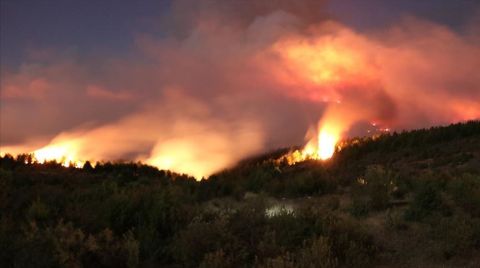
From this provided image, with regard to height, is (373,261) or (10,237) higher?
(10,237)

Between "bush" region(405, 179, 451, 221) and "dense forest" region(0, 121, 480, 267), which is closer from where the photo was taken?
"dense forest" region(0, 121, 480, 267)

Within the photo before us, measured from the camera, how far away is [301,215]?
41.5 feet

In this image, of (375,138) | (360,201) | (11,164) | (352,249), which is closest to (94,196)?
(360,201)

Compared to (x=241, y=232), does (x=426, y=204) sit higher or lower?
higher

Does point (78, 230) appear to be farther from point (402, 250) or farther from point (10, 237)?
point (402, 250)

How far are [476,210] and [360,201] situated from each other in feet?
12.8

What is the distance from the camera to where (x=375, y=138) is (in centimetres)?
6625

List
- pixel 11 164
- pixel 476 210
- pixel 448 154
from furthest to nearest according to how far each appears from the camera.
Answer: pixel 11 164 → pixel 448 154 → pixel 476 210

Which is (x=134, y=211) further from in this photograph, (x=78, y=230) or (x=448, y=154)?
(x=448, y=154)

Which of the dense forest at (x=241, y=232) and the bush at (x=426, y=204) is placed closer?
the dense forest at (x=241, y=232)

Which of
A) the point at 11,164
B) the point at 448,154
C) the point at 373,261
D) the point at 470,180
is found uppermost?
the point at 11,164

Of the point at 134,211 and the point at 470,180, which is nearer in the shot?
the point at 134,211

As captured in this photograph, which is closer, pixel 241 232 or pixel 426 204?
pixel 241 232

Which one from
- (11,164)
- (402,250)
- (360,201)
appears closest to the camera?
(402,250)
